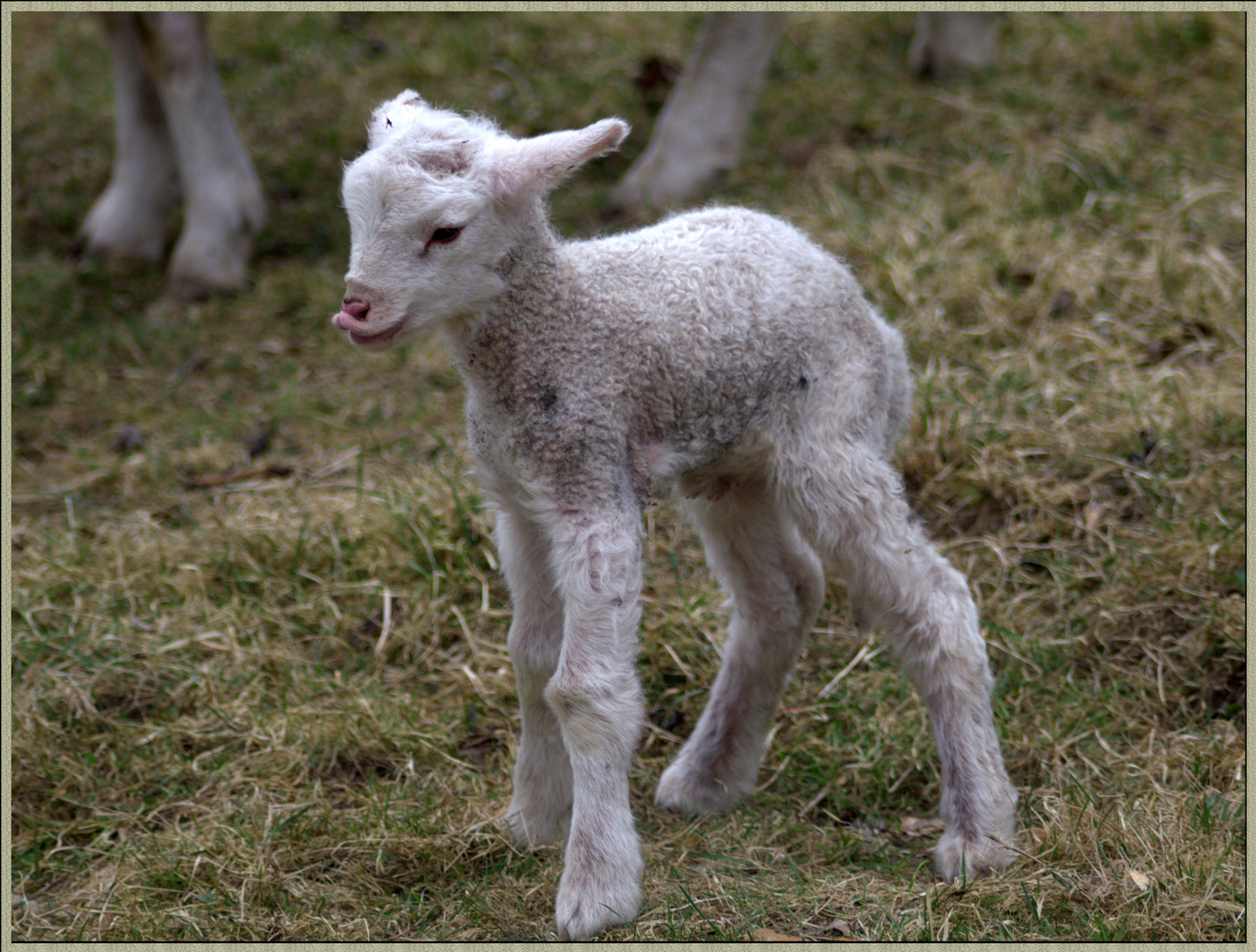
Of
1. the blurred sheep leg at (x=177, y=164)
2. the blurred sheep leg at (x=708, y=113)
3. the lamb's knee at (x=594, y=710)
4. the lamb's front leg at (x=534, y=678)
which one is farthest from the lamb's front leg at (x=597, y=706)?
the blurred sheep leg at (x=177, y=164)

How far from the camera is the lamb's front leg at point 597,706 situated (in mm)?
3002

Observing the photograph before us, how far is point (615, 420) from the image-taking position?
3.04 metres

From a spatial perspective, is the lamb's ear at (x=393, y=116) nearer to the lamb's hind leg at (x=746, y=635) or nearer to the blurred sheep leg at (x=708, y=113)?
the lamb's hind leg at (x=746, y=635)

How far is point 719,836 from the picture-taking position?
140 inches

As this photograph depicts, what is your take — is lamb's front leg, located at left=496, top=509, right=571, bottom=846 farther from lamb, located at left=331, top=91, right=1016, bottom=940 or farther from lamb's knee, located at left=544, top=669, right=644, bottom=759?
lamb's knee, located at left=544, top=669, right=644, bottom=759

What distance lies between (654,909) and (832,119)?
18.4ft

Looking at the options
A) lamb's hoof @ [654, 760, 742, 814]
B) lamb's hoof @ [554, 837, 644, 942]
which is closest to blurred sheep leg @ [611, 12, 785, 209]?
lamb's hoof @ [654, 760, 742, 814]

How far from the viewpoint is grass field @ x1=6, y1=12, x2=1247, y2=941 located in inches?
133

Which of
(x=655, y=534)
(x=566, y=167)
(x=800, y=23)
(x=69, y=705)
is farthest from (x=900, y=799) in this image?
(x=800, y=23)

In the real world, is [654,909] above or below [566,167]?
below

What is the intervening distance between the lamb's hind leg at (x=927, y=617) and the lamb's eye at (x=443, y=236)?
103 cm

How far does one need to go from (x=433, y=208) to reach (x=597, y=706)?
1177 millimetres

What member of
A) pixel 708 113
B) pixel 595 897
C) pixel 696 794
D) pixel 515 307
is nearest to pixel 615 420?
pixel 515 307

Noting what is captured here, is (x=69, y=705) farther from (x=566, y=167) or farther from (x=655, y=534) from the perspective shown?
(x=566, y=167)
